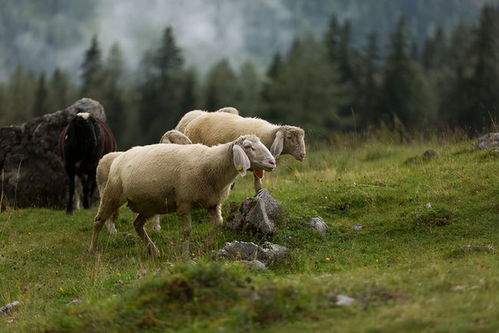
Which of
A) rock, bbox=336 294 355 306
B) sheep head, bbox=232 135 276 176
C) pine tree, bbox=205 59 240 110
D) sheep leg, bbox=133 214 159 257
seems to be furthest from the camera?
pine tree, bbox=205 59 240 110

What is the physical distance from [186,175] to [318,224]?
7.86ft

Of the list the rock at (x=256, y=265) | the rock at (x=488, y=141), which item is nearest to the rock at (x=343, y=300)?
the rock at (x=256, y=265)

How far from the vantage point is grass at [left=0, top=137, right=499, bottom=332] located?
7.80 m

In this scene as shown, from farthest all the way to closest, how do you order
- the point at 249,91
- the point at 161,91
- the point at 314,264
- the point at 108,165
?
the point at 249,91 < the point at 161,91 < the point at 108,165 < the point at 314,264

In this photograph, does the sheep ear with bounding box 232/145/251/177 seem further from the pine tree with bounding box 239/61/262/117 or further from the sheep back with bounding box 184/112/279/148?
the pine tree with bounding box 239/61/262/117

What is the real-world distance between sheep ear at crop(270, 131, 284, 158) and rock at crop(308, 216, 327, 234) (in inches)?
67.8

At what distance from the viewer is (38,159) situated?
→ 20.5 metres

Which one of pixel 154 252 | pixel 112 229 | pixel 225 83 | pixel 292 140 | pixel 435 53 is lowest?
pixel 225 83

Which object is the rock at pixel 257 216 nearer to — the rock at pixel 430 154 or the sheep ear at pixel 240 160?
the sheep ear at pixel 240 160

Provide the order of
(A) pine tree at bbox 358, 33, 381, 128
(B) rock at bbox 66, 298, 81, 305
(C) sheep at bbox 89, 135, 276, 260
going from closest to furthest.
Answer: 1. (B) rock at bbox 66, 298, 81, 305
2. (C) sheep at bbox 89, 135, 276, 260
3. (A) pine tree at bbox 358, 33, 381, 128

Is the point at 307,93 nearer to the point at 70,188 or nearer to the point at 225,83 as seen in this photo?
the point at 225,83

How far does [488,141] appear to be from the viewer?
57.4 feet

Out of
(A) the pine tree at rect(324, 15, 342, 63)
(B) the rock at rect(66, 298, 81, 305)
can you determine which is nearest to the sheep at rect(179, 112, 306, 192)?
(B) the rock at rect(66, 298, 81, 305)

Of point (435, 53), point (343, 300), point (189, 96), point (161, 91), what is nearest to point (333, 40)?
point (189, 96)
